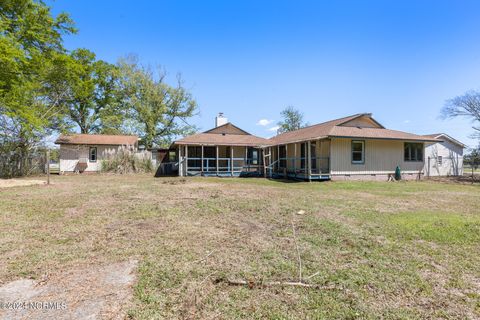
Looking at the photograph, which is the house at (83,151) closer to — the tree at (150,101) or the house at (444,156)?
the tree at (150,101)

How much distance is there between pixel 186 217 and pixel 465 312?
4482 millimetres

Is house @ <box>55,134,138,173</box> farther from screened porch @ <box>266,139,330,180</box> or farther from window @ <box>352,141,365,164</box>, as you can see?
window @ <box>352,141,365,164</box>

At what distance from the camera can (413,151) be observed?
1594cm

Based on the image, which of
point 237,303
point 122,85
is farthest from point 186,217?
point 122,85

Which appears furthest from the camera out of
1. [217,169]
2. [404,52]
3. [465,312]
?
[217,169]

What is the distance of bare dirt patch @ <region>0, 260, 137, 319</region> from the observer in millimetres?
2090

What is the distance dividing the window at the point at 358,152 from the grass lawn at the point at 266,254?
8.10m

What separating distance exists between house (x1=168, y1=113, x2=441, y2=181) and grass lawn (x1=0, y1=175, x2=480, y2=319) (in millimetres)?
7730

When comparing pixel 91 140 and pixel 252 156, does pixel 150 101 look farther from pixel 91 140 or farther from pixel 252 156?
pixel 252 156

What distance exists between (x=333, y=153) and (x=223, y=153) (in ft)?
27.7

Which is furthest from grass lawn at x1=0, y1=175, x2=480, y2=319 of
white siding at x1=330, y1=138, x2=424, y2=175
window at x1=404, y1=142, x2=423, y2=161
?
window at x1=404, y1=142, x2=423, y2=161

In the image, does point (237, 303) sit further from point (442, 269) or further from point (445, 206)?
point (445, 206)

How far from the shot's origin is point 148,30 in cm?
1430

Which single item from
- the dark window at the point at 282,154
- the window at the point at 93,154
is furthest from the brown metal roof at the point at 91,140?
the dark window at the point at 282,154
